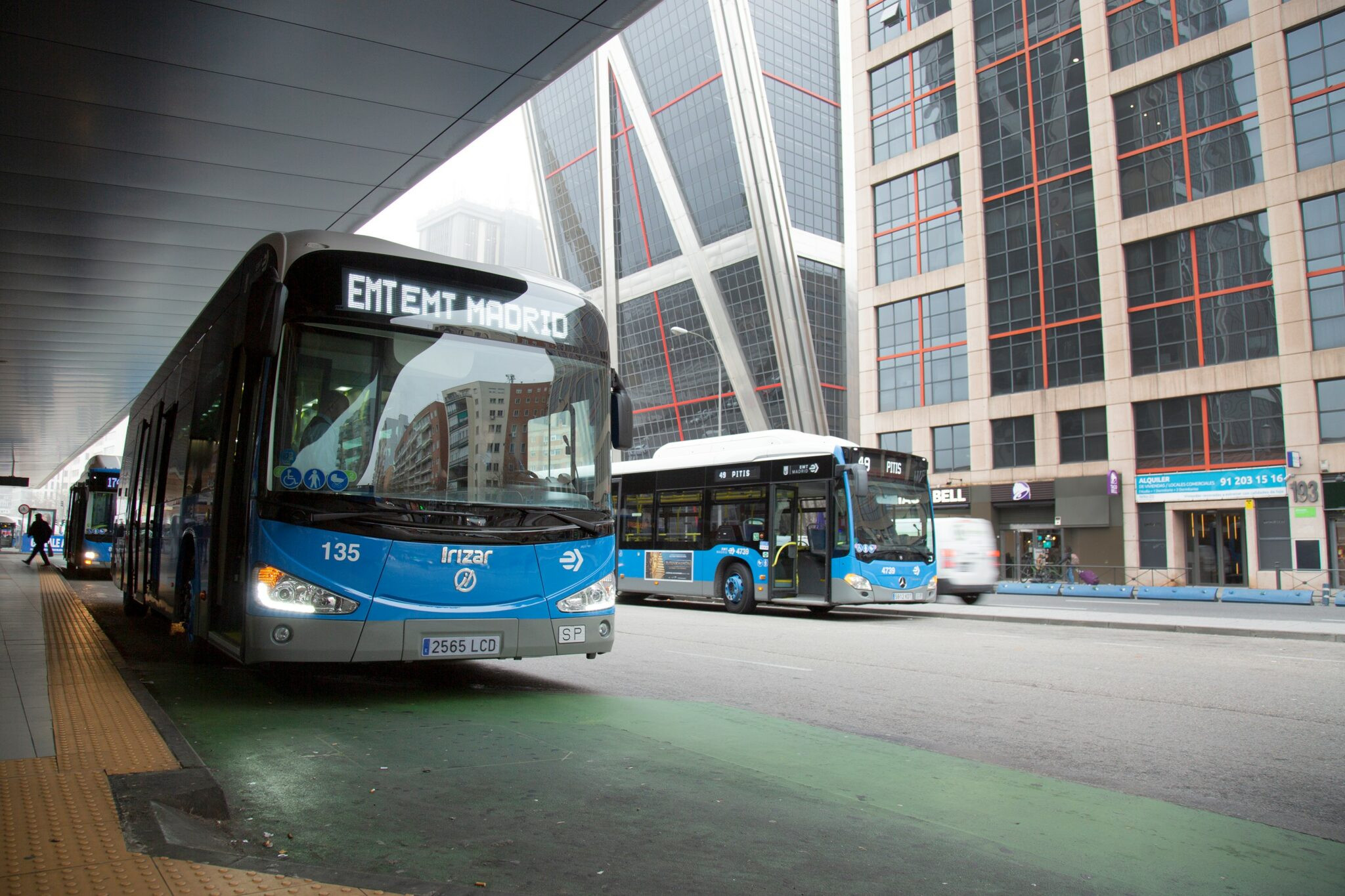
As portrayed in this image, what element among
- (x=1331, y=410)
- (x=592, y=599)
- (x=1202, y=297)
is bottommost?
(x=592, y=599)

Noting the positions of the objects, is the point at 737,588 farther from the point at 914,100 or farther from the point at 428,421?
the point at 914,100

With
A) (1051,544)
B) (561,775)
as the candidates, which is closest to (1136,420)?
(1051,544)

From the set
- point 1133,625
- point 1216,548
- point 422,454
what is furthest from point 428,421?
point 1216,548

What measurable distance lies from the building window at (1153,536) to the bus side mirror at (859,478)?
85.2ft

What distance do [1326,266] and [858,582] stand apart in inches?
1104

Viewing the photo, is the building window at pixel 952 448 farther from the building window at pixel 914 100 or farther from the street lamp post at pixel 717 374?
the street lamp post at pixel 717 374

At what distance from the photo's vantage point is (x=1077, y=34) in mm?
42375

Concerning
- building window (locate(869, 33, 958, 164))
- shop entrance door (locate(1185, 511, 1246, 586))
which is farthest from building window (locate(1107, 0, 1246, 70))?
shop entrance door (locate(1185, 511, 1246, 586))

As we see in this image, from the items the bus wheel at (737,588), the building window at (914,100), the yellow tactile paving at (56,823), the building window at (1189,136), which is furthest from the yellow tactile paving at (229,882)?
the building window at (914,100)

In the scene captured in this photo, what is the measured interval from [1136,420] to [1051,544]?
621 centimetres

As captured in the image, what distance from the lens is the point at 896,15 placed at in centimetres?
5044

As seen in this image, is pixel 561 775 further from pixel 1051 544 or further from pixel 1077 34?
pixel 1077 34

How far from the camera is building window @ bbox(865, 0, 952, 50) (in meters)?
48.5

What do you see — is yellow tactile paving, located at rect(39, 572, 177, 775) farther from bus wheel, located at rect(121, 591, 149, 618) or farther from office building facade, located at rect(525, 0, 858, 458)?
office building facade, located at rect(525, 0, 858, 458)
